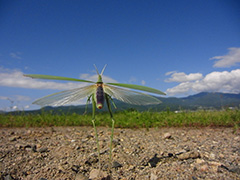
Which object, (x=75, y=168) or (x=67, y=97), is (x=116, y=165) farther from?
Result: (x=67, y=97)

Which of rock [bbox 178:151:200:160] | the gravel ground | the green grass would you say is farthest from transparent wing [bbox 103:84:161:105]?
the green grass

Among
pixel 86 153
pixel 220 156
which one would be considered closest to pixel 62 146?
pixel 86 153

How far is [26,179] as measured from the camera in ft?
7.77

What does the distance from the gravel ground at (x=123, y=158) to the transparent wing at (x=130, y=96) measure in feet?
3.02

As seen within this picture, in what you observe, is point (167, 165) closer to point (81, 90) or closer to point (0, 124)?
point (81, 90)

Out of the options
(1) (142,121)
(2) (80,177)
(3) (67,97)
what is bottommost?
(2) (80,177)

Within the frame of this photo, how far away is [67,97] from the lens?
6.11 feet

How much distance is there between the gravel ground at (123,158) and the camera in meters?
2.39

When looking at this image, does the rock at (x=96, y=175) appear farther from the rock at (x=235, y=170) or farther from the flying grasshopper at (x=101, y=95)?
the rock at (x=235, y=170)

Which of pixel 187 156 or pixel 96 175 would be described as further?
pixel 187 156

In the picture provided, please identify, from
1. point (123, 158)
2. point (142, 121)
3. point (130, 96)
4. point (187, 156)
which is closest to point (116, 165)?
point (123, 158)

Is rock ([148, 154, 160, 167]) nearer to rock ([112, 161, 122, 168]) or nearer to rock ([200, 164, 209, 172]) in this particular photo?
rock ([112, 161, 122, 168])

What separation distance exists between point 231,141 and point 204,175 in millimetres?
2031

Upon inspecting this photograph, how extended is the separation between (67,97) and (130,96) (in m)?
0.64
